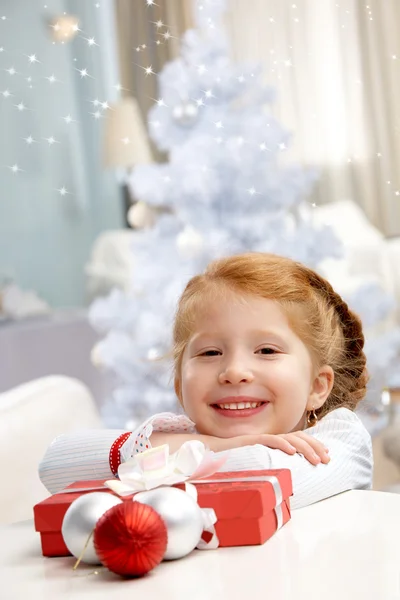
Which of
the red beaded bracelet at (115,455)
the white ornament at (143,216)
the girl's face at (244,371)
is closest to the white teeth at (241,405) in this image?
the girl's face at (244,371)

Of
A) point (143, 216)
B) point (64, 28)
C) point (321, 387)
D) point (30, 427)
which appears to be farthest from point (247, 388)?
point (64, 28)

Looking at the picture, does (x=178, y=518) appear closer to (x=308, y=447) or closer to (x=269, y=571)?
(x=269, y=571)

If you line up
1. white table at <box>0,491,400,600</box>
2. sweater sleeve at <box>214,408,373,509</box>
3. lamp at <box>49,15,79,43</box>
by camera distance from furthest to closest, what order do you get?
lamp at <box>49,15,79,43</box>
sweater sleeve at <box>214,408,373,509</box>
white table at <box>0,491,400,600</box>

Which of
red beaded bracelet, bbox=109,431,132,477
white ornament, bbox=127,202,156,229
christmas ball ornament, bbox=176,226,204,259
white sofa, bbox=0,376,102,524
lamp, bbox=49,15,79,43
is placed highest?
A: lamp, bbox=49,15,79,43

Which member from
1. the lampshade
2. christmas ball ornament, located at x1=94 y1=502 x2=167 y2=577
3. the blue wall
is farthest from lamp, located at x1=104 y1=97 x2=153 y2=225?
christmas ball ornament, located at x1=94 y1=502 x2=167 y2=577

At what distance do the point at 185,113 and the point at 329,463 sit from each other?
6.22ft

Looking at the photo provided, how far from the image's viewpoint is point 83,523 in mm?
627

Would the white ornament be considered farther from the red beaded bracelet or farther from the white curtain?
the red beaded bracelet

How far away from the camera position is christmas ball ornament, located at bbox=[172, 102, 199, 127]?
2.59 m

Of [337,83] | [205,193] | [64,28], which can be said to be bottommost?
[205,193]

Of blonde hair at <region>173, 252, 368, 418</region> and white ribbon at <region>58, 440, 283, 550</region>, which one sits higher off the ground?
blonde hair at <region>173, 252, 368, 418</region>

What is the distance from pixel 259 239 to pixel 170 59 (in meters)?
0.58

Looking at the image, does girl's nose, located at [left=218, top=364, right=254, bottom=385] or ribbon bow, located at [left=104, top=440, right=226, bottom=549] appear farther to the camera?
girl's nose, located at [left=218, top=364, right=254, bottom=385]

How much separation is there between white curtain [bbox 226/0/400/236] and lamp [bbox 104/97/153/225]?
66 cm
